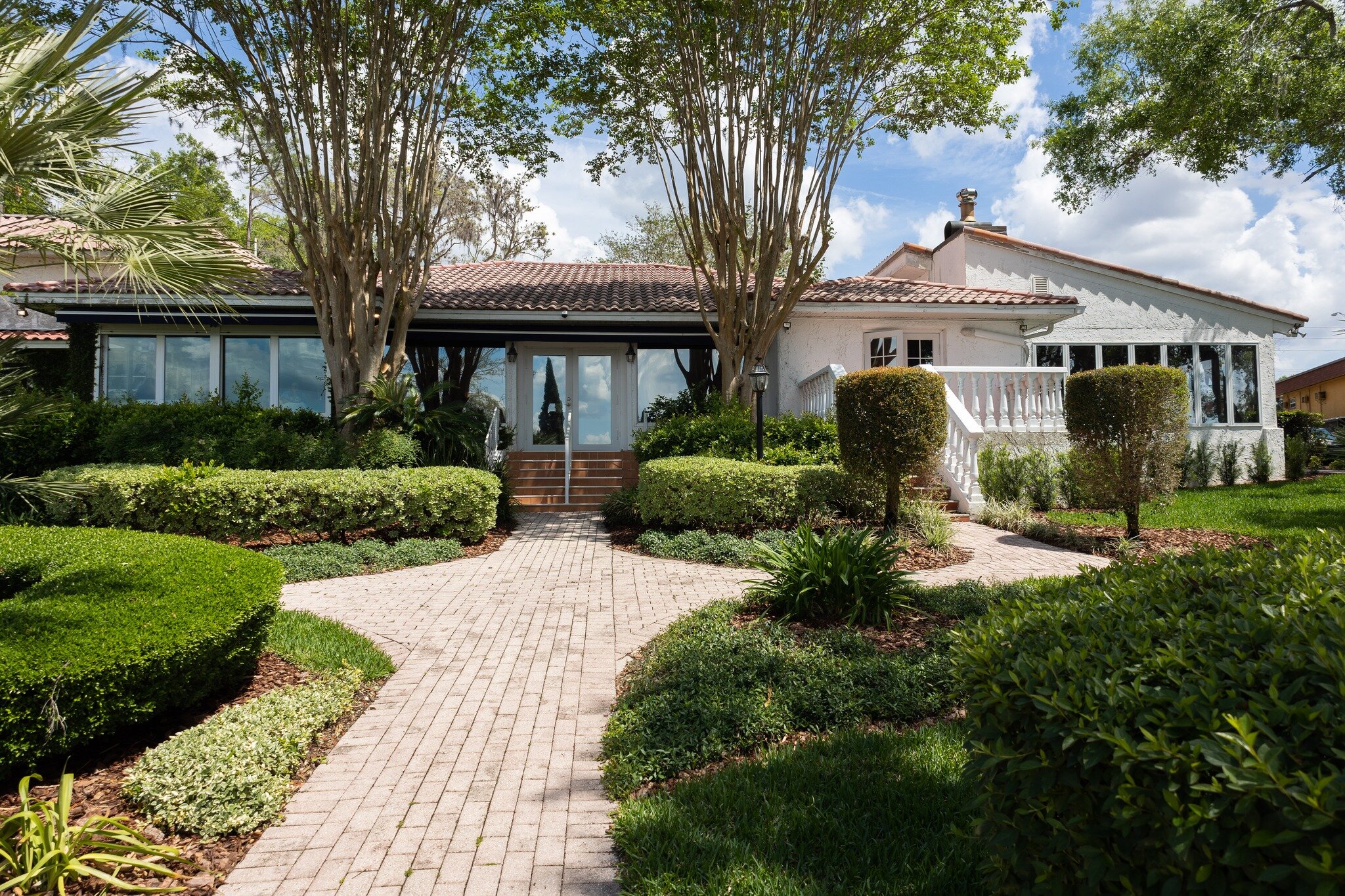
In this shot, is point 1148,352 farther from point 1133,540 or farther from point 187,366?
point 187,366

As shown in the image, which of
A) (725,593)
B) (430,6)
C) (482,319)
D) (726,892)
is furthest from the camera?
(482,319)

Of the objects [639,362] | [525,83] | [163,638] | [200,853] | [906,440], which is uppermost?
[525,83]

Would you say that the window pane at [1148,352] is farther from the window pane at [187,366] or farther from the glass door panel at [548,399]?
the window pane at [187,366]

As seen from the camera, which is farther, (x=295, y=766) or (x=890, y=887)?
(x=295, y=766)

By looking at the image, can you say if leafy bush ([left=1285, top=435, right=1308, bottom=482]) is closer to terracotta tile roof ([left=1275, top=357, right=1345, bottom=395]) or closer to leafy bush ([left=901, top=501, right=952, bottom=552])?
leafy bush ([left=901, top=501, right=952, bottom=552])

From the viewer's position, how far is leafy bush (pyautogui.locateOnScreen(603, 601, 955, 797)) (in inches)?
142

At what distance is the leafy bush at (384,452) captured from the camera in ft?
35.3

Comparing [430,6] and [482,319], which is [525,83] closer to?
[430,6]

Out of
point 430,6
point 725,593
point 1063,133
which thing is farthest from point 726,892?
point 1063,133

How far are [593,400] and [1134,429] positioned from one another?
10361 mm

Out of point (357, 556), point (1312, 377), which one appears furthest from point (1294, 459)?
point (1312, 377)

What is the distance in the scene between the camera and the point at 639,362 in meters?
16.1

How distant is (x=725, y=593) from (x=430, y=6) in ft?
33.0

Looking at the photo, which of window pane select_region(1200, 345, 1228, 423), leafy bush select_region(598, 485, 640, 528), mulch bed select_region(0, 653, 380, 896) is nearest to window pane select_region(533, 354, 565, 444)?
leafy bush select_region(598, 485, 640, 528)
